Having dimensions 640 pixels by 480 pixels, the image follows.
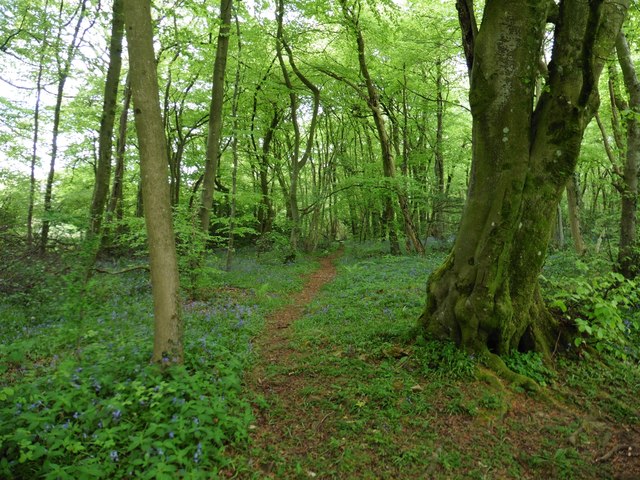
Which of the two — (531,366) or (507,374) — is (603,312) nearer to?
(531,366)

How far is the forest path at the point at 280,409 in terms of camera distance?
12.0 ft

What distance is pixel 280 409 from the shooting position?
A: 433cm

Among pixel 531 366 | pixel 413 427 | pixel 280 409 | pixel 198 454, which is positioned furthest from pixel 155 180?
pixel 531 366

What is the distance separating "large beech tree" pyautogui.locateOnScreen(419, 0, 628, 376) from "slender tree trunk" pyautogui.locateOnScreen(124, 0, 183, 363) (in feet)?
12.5

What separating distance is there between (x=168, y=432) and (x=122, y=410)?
21.9 inches

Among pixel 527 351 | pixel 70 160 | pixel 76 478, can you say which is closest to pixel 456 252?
pixel 527 351

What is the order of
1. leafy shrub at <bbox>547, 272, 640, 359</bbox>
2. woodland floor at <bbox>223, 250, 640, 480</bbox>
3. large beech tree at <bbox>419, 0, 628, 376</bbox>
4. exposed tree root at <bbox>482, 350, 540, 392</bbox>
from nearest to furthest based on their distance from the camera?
woodland floor at <bbox>223, 250, 640, 480</bbox>, leafy shrub at <bbox>547, 272, 640, 359</bbox>, exposed tree root at <bbox>482, 350, 540, 392</bbox>, large beech tree at <bbox>419, 0, 628, 376</bbox>

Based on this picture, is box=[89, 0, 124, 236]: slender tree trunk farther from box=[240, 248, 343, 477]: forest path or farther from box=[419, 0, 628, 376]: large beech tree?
box=[419, 0, 628, 376]: large beech tree

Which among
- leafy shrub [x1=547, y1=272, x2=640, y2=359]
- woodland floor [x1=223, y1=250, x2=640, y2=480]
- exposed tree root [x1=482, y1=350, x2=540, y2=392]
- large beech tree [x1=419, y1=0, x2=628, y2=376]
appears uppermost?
large beech tree [x1=419, y1=0, x2=628, y2=376]

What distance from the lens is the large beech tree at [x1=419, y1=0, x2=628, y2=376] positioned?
484 cm

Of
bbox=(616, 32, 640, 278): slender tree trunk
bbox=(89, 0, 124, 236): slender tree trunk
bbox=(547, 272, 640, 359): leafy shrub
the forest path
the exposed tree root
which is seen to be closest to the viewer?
the forest path

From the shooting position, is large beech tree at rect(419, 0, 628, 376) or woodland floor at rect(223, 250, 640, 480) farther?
large beech tree at rect(419, 0, 628, 376)

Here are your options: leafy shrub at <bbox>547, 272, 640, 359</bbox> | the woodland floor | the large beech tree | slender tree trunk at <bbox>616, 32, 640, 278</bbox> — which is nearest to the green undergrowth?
the woodland floor

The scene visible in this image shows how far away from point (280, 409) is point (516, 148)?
4524mm
